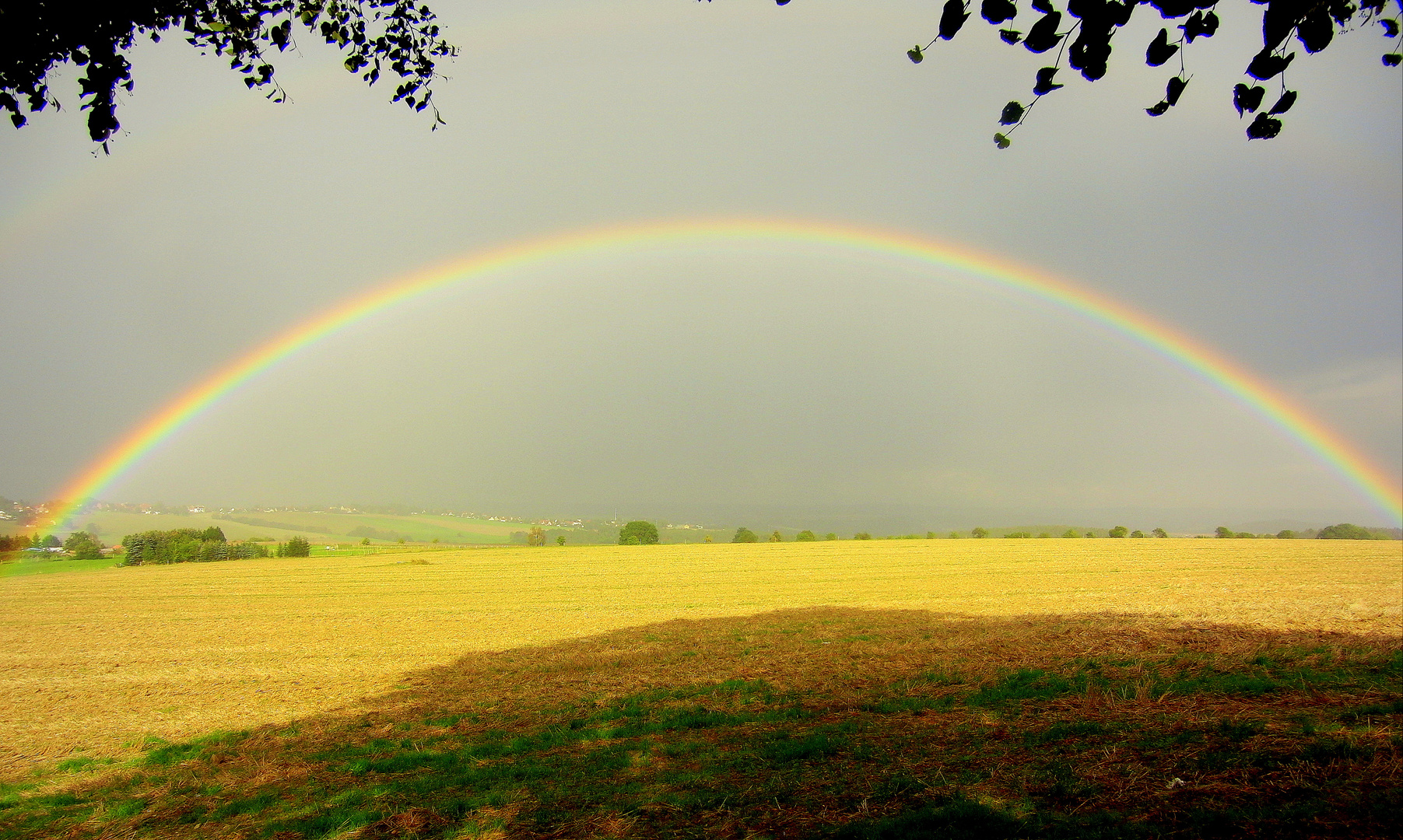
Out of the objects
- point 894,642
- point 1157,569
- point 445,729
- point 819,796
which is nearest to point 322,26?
point 819,796

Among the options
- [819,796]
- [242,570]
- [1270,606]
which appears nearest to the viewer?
[819,796]

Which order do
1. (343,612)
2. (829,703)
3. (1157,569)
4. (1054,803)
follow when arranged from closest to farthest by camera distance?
(1054,803) → (829,703) → (343,612) → (1157,569)

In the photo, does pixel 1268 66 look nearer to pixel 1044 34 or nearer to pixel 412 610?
pixel 1044 34

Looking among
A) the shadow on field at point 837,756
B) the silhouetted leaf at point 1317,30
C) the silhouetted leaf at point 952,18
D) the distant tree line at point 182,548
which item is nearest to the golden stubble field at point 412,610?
the shadow on field at point 837,756

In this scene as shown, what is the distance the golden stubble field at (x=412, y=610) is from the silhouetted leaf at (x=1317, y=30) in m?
16.5

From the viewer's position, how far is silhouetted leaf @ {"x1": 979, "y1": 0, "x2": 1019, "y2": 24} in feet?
11.3

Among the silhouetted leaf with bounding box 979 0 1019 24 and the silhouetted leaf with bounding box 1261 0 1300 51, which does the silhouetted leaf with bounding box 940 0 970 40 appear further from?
the silhouetted leaf with bounding box 1261 0 1300 51

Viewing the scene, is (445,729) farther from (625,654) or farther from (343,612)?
(343,612)

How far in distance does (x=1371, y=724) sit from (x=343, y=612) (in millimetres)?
35636

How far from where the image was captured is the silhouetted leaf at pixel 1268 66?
145 inches

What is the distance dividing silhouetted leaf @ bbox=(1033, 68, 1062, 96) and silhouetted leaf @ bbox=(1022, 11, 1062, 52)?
0.46 m

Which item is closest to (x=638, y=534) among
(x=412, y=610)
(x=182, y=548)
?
(x=182, y=548)

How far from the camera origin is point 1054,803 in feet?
19.6

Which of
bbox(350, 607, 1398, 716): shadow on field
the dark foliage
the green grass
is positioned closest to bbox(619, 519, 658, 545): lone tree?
the dark foliage
